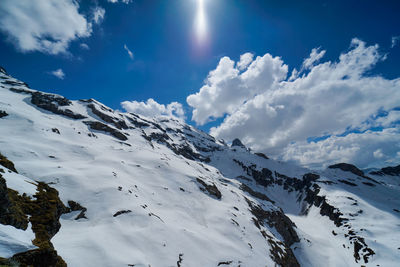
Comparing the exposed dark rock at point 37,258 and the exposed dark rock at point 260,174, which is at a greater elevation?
the exposed dark rock at point 260,174

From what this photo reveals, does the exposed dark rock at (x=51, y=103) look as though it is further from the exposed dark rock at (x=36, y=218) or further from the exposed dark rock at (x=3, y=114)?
the exposed dark rock at (x=36, y=218)

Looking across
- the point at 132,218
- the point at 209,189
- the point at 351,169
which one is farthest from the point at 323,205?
the point at 132,218

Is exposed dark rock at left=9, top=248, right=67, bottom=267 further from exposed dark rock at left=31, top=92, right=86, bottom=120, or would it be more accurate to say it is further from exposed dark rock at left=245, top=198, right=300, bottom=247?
exposed dark rock at left=31, top=92, right=86, bottom=120

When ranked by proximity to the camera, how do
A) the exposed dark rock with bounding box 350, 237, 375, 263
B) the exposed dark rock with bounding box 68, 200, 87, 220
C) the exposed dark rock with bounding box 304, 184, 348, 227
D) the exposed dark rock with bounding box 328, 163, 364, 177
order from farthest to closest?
1. the exposed dark rock with bounding box 328, 163, 364, 177
2. the exposed dark rock with bounding box 304, 184, 348, 227
3. the exposed dark rock with bounding box 350, 237, 375, 263
4. the exposed dark rock with bounding box 68, 200, 87, 220

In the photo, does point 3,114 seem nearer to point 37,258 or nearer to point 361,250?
point 37,258

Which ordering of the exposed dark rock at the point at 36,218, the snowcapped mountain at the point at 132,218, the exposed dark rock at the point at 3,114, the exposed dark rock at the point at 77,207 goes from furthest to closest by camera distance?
the exposed dark rock at the point at 3,114, the exposed dark rock at the point at 77,207, the snowcapped mountain at the point at 132,218, the exposed dark rock at the point at 36,218

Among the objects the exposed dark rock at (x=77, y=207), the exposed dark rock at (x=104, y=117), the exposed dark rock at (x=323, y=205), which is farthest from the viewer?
the exposed dark rock at (x=104, y=117)

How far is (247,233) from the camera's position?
34906mm

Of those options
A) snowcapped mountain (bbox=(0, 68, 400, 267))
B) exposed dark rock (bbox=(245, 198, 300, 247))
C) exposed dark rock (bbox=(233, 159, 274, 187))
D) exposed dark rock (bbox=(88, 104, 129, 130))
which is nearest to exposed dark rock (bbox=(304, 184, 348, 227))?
snowcapped mountain (bbox=(0, 68, 400, 267))

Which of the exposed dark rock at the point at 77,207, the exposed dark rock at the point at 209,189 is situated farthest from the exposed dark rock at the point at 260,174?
the exposed dark rock at the point at 77,207

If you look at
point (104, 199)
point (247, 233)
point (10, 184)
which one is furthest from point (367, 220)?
point (10, 184)

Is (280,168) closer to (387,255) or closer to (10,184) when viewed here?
(387,255)

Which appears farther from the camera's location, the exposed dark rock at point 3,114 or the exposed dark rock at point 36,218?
the exposed dark rock at point 3,114

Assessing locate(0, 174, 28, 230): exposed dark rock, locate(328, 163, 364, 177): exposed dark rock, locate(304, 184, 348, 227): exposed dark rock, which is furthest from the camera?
locate(328, 163, 364, 177): exposed dark rock
